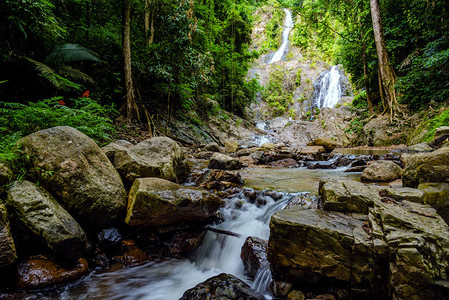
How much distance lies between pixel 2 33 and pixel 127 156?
4662 millimetres

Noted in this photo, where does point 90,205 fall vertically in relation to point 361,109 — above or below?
below

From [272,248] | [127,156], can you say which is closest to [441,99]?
[272,248]

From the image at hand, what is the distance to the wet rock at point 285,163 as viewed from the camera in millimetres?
7754

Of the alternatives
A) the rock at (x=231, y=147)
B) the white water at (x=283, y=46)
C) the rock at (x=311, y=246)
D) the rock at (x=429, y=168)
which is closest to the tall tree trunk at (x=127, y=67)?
the rock at (x=231, y=147)

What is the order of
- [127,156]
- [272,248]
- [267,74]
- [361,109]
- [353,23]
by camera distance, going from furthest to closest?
[267,74] → [361,109] → [353,23] → [127,156] → [272,248]

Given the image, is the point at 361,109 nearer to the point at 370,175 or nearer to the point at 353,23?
the point at 353,23

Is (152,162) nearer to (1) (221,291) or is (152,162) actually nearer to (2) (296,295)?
(1) (221,291)

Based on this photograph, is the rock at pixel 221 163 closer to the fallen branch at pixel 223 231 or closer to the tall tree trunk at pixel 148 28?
the fallen branch at pixel 223 231

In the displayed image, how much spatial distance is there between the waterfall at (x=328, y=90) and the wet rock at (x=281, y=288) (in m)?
23.3

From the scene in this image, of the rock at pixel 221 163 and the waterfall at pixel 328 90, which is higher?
the waterfall at pixel 328 90

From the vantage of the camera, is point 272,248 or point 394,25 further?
point 394,25

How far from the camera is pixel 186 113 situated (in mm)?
12461

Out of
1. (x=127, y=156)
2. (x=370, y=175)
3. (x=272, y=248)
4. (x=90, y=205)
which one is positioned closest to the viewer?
(x=272, y=248)

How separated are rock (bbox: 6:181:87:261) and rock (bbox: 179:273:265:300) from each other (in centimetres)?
142
